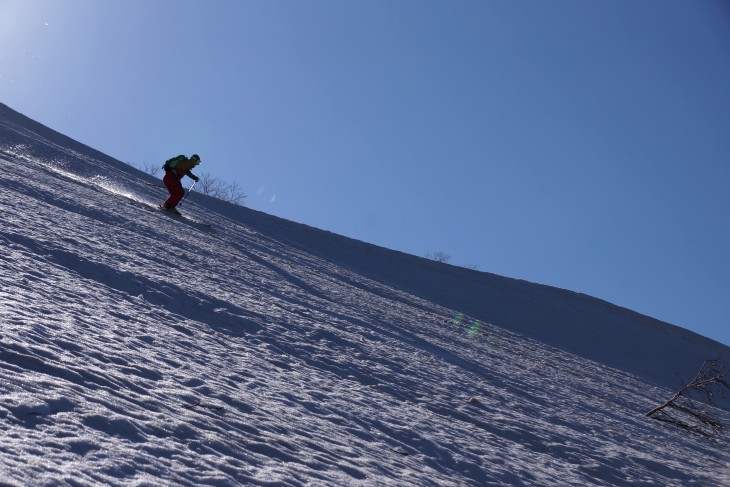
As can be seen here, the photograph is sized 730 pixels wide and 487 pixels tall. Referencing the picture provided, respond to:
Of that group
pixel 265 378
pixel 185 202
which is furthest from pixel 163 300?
pixel 185 202

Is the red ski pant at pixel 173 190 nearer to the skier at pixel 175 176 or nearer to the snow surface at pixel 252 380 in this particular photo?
the skier at pixel 175 176

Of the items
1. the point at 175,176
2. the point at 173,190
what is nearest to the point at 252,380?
the point at 173,190

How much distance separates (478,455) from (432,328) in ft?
22.2

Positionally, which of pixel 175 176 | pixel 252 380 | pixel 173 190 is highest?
pixel 175 176

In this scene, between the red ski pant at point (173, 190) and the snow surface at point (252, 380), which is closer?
the snow surface at point (252, 380)

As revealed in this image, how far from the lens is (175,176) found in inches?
616

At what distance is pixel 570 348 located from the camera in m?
17.2

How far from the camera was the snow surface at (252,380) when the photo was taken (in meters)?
3.45

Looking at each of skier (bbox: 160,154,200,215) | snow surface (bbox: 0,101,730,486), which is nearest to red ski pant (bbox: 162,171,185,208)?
skier (bbox: 160,154,200,215)

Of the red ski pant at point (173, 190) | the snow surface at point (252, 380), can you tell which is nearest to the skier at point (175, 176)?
the red ski pant at point (173, 190)

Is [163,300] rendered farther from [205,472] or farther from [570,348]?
[570,348]

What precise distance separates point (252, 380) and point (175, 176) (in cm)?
1110

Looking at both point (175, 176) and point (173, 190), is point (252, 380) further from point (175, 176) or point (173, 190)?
point (175, 176)

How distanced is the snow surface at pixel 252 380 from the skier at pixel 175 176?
601 millimetres
